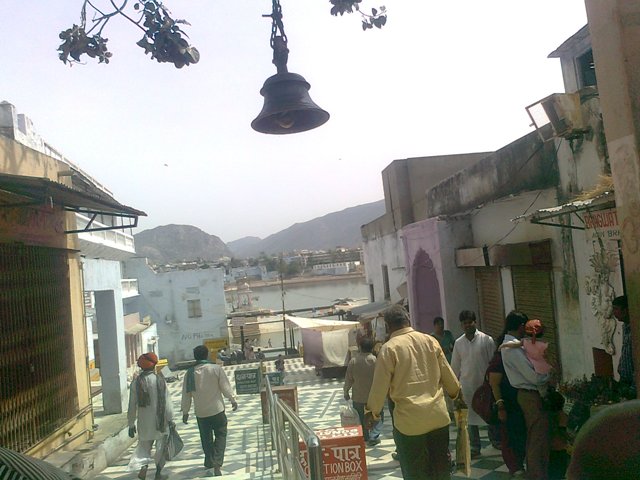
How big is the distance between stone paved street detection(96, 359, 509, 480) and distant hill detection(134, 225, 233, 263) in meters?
153

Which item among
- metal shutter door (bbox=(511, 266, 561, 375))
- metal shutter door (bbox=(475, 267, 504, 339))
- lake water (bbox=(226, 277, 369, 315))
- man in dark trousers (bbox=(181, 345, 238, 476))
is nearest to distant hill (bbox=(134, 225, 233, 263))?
lake water (bbox=(226, 277, 369, 315))

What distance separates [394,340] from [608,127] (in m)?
2.88

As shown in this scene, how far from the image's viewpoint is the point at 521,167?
28.6 feet

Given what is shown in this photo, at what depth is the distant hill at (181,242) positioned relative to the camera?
166500mm

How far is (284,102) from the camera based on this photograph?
404 centimetres

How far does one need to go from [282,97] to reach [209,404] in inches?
158

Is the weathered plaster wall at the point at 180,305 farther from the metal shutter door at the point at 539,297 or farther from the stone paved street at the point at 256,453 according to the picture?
the metal shutter door at the point at 539,297

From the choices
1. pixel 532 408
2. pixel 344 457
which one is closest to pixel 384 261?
pixel 532 408

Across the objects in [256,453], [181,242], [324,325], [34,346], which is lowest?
[256,453]

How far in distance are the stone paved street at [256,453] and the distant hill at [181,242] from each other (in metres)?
153

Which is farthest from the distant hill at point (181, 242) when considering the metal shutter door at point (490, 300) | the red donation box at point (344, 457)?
the red donation box at point (344, 457)

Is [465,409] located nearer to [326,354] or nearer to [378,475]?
[378,475]

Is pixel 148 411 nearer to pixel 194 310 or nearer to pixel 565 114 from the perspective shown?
pixel 565 114

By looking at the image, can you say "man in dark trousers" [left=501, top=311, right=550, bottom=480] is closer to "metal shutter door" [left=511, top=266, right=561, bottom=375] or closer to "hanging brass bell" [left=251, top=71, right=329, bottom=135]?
"hanging brass bell" [left=251, top=71, right=329, bottom=135]
